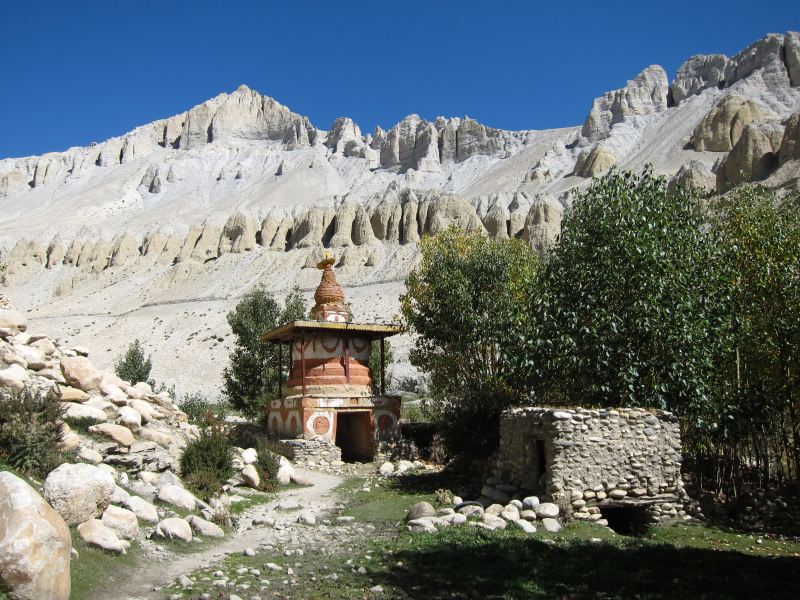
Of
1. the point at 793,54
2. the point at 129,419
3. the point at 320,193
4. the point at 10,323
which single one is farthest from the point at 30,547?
the point at 793,54

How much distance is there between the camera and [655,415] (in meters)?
13.0

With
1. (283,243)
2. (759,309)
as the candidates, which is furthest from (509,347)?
(283,243)

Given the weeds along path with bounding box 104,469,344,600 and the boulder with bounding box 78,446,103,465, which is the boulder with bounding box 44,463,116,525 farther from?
the boulder with bounding box 78,446,103,465

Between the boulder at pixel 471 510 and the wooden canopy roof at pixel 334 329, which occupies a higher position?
the wooden canopy roof at pixel 334 329

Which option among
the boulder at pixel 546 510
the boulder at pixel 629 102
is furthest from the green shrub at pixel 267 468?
the boulder at pixel 629 102

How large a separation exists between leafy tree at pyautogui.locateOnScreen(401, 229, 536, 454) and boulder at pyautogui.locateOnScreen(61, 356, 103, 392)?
9375 mm

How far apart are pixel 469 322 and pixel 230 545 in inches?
448

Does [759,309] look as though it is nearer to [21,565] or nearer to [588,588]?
[588,588]

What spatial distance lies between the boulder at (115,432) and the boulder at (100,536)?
5.23 m

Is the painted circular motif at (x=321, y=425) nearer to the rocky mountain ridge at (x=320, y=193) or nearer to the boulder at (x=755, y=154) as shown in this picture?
the rocky mountain ridge at (x=320, y=193)

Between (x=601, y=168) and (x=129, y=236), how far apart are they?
69235 millimetres

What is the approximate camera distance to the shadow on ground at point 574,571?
7.96 meters

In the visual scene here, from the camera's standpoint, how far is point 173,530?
933 centimetres

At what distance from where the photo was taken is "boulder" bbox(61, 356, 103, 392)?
15836 mm
